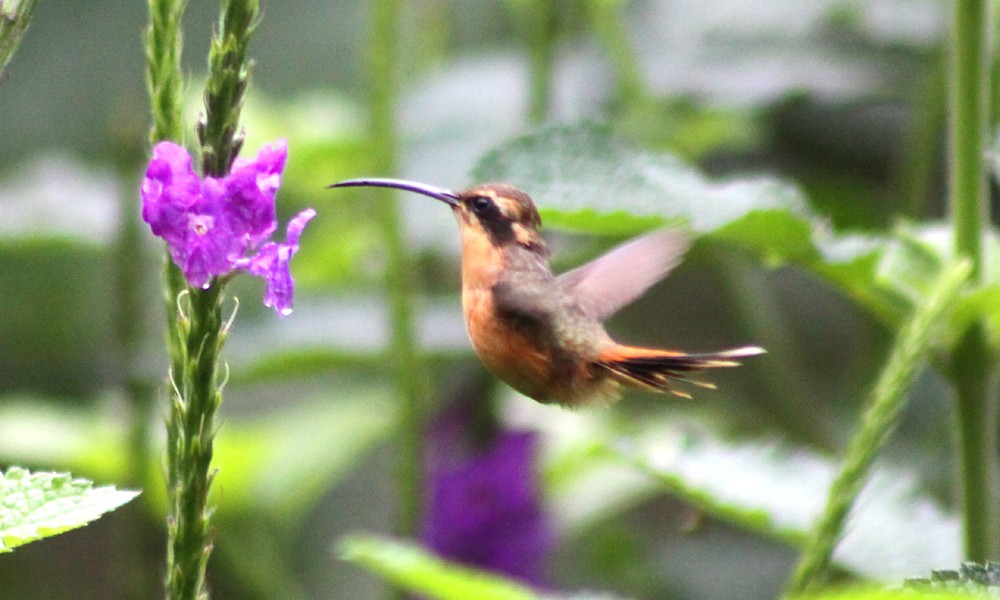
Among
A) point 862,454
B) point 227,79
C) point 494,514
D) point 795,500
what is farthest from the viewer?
point 494,514

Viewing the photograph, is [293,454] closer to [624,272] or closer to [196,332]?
[624,272]

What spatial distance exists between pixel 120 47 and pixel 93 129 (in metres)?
0.30

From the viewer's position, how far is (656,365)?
829 millimetres

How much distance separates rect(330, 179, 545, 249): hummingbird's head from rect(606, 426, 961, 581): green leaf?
0.32m

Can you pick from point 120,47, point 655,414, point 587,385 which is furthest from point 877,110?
point 120,47

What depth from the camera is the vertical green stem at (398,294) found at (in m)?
1.66

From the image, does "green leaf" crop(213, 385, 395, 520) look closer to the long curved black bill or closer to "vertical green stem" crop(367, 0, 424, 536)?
"vertical green stem" crop(367, 0, 424, 536)

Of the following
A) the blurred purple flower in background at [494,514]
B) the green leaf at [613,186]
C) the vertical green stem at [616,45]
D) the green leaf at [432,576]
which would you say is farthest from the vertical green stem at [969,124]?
the vertical green stem at [616,45]

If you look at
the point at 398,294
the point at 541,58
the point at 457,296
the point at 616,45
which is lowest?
the point at 398,294

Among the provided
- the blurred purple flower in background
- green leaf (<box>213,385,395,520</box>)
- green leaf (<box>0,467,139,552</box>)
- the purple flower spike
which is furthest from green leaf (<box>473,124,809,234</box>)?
green leaf (<box>213,385,395,520</box>)

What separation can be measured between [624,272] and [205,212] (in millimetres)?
539

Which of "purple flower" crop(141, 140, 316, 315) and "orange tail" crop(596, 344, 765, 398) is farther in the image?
"orange tail" crop(596, 344, 765, 398)

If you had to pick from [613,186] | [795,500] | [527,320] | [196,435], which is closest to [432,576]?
[527,320]

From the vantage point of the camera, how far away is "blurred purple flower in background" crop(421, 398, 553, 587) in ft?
6.00
